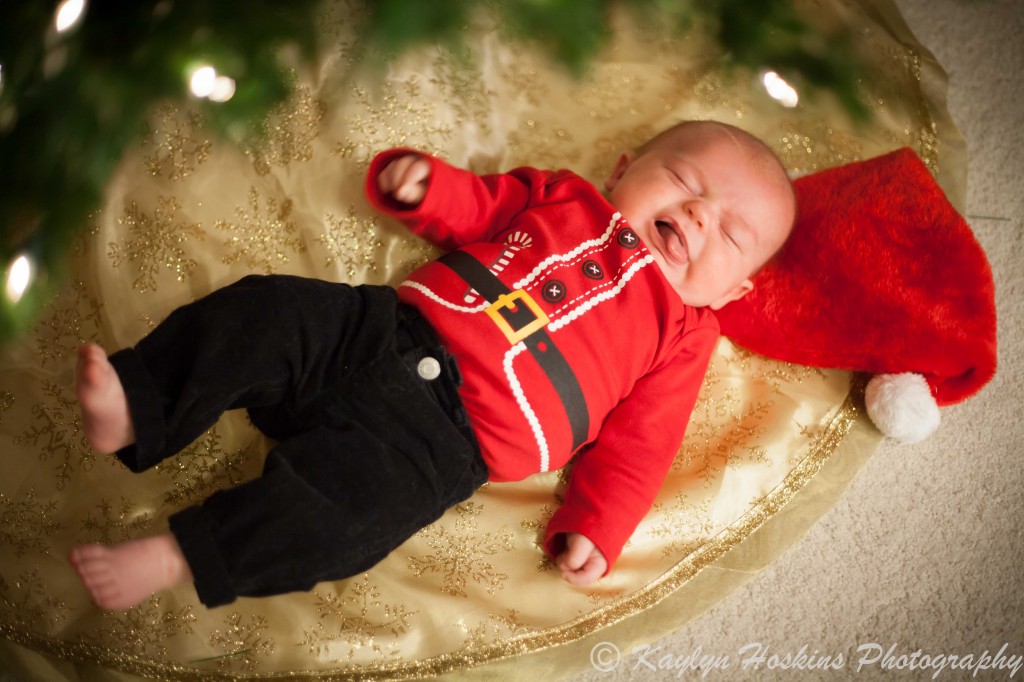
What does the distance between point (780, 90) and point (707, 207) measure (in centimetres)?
30

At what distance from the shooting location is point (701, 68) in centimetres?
131

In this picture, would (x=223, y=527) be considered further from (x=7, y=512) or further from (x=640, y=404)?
(x=640, y=404)

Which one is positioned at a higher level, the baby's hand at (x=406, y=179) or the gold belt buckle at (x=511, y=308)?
the baby's hand at (x=406, y=179)

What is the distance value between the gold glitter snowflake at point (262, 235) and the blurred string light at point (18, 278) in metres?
0.32

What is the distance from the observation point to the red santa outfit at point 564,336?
959 millimetres

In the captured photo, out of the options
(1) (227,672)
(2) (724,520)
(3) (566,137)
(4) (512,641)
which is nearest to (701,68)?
(3) (566,137)

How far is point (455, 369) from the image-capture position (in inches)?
36.9

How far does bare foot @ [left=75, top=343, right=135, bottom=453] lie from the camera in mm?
764

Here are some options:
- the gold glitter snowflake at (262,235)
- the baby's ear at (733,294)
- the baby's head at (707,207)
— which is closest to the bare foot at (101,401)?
the gold glitter snowflake at (262,235)

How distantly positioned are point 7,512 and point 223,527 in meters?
0.40

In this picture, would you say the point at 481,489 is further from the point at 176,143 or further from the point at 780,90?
the point at 780,90

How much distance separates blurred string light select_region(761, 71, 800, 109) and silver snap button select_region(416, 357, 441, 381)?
25.7 inches

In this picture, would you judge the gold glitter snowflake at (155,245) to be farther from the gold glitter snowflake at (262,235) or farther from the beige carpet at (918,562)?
the beige carpet at (918,562)

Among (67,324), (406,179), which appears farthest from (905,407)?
(67,324)
